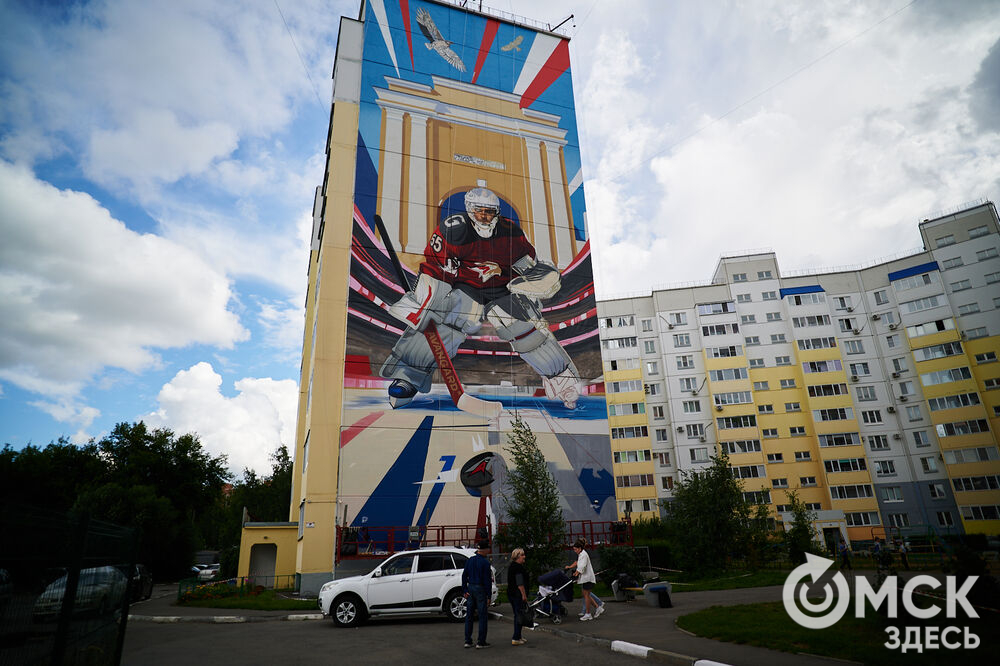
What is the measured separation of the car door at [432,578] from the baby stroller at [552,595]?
2056 mm

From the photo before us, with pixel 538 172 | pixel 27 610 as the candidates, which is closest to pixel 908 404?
pixel 538 172

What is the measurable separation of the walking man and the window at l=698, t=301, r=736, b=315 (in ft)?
183

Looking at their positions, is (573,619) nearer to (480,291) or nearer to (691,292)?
(480,291)

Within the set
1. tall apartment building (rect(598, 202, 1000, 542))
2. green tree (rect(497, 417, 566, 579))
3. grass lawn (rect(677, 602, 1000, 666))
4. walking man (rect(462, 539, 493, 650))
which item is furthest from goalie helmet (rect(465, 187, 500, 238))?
tall apartment building (rect(598, 202, 1000, 542))

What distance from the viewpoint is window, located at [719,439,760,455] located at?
54.8 metres

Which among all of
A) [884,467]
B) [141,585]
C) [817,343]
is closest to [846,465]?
[884,467]

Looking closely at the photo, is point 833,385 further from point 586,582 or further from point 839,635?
point 839,635

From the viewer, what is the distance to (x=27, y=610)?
523 cm

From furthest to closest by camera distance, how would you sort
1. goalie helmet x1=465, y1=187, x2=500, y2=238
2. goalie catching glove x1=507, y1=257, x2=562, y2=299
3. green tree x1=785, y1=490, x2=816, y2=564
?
goalie helmet x1=465, y1=187, x2=500, y2=238 → goalie catching glove x1=507, y1=257, x2=562, y2=299 → green tree x1=785, y1=490, x2=816, y2=564

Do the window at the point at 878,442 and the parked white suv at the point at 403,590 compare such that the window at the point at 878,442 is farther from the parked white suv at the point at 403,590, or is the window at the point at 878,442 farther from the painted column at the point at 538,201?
the parked white suv at the point at 403,590

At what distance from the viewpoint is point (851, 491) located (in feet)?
169

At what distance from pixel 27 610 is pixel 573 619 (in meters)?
11.0

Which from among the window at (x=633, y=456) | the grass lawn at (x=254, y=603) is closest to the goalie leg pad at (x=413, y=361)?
the grass lawn at (x=254, y=603)

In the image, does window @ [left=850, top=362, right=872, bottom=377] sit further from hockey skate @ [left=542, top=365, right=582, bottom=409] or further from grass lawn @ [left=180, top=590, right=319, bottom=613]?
grass lawn @ [left=180, top=590, right=319, bottom=613]
